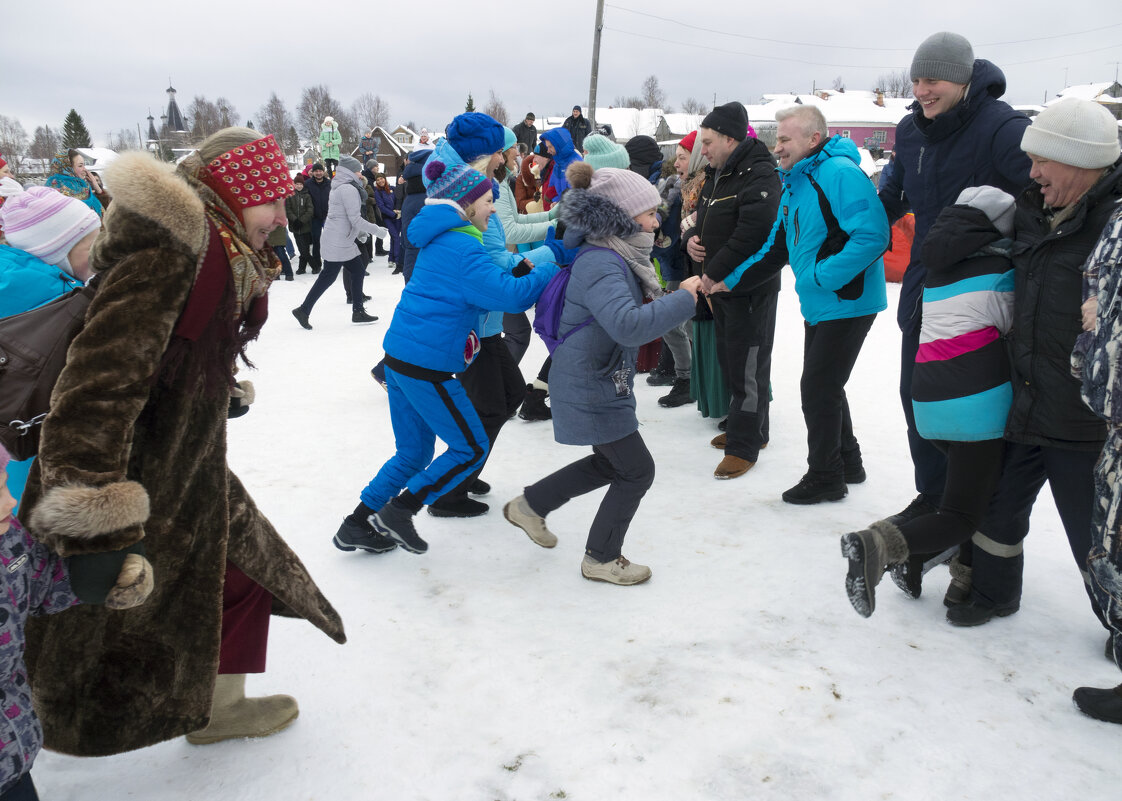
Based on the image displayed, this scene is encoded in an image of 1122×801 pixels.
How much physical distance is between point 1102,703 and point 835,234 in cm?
231

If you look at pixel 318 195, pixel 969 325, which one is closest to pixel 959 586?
pixel 969 325

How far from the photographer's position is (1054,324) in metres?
2.48

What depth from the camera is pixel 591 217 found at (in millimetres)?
3010

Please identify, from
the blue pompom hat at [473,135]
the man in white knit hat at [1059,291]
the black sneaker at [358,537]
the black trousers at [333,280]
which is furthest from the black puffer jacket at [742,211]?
the black trousers at [333,280]

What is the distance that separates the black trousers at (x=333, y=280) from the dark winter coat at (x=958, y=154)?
7232mm

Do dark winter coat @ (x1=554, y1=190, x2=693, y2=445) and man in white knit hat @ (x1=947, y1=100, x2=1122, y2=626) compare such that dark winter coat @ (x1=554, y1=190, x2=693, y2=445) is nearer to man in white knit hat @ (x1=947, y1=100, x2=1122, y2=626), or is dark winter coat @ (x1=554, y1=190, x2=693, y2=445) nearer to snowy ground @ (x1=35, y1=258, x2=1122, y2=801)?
snowy ground @ (x1=35, y1=258, x2=1122, y2=801)

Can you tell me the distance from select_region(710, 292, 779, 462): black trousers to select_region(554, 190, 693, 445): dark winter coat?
5.22 ft

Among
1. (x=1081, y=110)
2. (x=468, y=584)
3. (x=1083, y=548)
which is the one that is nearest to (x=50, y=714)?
(x=468, y=584)

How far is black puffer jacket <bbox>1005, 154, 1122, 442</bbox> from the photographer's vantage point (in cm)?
241

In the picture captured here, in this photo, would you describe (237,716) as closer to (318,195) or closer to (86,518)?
(86,518)

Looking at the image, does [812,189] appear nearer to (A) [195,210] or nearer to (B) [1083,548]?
(B) [1083,548]

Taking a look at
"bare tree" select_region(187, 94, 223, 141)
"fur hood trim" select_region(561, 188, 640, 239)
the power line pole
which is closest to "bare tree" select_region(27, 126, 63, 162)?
"bare tree" select_region(187, 94, 223, 141)

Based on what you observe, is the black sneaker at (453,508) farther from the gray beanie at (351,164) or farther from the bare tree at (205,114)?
the bare tree at (205,114)

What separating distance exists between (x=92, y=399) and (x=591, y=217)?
187 cm
